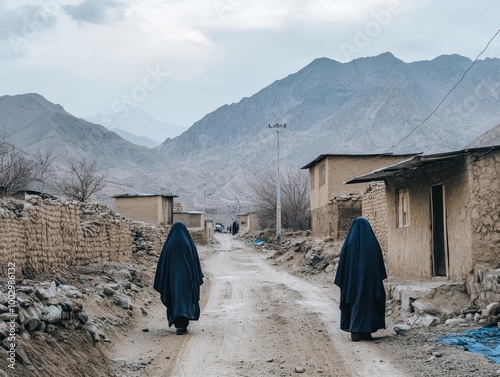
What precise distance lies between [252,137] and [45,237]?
15396cm

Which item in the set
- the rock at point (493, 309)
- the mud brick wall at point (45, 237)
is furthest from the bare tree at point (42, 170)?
the rock at point (493, 309)

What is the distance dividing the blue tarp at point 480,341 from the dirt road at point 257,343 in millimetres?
898

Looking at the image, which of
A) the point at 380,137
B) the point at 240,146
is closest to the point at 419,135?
the point at 380,137

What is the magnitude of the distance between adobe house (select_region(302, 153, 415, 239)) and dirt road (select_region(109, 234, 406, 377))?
9.74 meters

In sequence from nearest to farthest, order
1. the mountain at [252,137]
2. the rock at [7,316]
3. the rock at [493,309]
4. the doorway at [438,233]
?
1. the rock at [7,316]
2. the rock at [493,309]
3. the doorway at [438,233]
4. the mountain at [252,137]

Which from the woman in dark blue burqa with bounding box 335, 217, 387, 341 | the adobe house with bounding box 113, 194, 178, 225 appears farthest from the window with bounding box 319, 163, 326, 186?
the woman in dark blue burqa with bounding box 335, 217, 387, 341

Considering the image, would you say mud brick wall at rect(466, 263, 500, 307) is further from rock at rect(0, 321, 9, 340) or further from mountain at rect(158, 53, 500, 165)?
mountain at rect(158, 53, 500, 165)

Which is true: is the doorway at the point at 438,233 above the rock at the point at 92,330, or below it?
above

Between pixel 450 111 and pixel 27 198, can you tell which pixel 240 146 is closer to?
pixel 450 111

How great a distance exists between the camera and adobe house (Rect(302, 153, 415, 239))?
23.2m

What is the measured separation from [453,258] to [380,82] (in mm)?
182794

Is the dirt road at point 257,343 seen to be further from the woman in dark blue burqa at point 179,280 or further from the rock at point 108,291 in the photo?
the rock at point 108,291

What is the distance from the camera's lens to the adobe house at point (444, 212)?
927cm

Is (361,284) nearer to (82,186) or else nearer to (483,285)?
(483,285)
